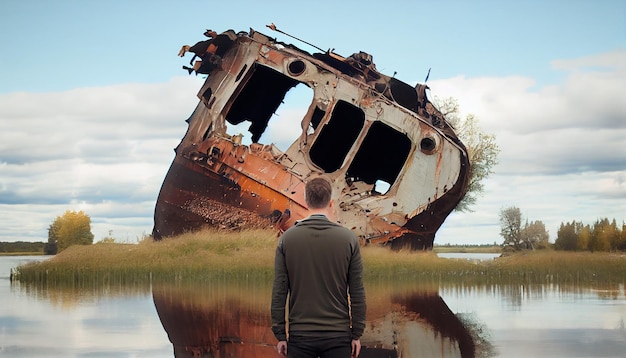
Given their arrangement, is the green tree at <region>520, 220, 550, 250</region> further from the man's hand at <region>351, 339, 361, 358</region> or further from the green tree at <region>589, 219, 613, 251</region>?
the man's hand at <region>351, 339, 361, 358</region>

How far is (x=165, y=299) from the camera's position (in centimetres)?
1250

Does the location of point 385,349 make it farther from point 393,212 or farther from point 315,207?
point 393,212

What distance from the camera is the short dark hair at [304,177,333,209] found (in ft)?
15.9

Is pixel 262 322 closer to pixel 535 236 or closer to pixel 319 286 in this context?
pixel 319 286

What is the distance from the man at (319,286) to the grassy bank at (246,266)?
10776 mm

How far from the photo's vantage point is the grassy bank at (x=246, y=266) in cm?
→ 1634

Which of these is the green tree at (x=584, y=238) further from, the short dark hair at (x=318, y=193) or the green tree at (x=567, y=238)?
the short dark hair at (x=318, y=193)

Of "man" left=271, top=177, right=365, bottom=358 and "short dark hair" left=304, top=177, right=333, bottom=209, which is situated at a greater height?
"short dark hair" left=304, top=177, right=333, bottom=209

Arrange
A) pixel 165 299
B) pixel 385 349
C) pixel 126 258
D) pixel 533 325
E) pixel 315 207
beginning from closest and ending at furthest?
pixel 315 207, pixel 385 349, pixel 533 325, pixel 165 299, pixel 126 258

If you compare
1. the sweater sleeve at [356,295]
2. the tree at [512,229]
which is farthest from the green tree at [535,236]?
the sweater sleeve at [356,295]

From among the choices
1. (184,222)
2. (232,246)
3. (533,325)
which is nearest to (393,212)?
(232,246)

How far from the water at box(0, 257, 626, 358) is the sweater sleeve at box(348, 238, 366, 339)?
2.50 m

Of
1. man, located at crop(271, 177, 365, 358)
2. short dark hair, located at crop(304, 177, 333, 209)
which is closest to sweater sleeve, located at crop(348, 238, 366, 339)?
man, located at crop(271, 177, 365, 358)

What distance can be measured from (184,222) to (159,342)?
12.2m
